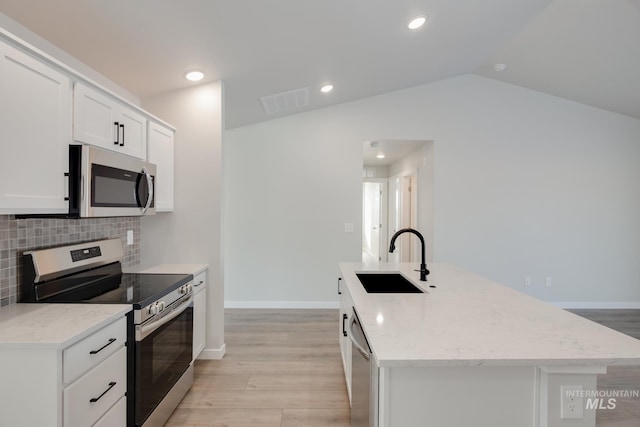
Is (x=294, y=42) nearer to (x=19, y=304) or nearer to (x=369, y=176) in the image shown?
(x=19, y=304)

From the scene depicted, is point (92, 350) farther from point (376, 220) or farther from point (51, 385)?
point (376, 220)

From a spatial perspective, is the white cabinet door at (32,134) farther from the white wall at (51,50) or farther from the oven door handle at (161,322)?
the oven door handle at (161,322)

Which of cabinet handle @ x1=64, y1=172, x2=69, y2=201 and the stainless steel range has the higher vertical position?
cabinet handle @ x1=64, y1=172, x2=69, y2=201

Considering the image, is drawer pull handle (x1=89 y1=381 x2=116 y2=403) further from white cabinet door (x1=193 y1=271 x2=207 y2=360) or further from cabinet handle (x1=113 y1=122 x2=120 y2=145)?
cabinet handle (x1=113 y1=122 x2=120 y2=145)

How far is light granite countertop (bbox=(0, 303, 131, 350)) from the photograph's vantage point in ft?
3.99

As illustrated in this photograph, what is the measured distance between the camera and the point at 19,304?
1.63m

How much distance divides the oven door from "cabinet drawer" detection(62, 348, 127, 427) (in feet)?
0.30

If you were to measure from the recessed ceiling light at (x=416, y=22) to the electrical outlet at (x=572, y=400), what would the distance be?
2608 mm

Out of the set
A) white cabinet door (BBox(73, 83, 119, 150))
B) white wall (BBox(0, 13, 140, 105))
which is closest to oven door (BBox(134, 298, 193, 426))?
white cabinet door (BBox(73, 83, 119, 150))

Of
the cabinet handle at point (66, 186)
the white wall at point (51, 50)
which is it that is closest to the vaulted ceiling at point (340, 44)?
the white wall at point (51, 50)

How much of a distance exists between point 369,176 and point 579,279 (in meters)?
4.25

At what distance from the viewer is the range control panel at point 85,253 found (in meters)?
1.95

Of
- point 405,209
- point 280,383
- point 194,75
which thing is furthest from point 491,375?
point 405,209

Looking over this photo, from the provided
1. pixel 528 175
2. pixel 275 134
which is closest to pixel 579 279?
pixel 528 175
